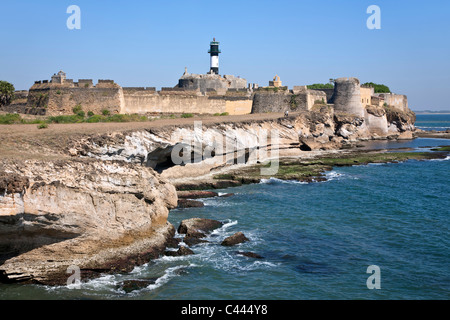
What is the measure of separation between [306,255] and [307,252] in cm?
29

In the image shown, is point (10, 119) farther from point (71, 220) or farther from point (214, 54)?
point (214, 54)

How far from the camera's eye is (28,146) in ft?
52.0

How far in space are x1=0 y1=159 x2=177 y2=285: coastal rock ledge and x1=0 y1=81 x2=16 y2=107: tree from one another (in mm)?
23692

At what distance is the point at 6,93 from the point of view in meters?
34.4

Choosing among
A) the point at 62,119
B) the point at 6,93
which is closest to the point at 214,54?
the point at 6,93

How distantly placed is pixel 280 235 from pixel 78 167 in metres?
7.46

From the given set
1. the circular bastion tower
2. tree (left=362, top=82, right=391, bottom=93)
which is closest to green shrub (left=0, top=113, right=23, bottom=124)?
the circular bastion tower

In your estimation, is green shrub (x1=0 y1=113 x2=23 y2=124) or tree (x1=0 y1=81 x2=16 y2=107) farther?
tree (x1=0 y1=81 x2=16 y2=107)

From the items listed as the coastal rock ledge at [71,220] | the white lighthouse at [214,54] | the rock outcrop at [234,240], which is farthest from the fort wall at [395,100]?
the coastal rock ledge at [71,220]

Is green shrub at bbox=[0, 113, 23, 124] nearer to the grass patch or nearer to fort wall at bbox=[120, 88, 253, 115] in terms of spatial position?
the grass patch

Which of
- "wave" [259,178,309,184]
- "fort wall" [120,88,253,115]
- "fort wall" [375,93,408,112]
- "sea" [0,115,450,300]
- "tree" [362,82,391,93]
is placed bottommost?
"sea" [0,115,450,300]

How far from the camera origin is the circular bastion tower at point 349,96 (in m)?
54.9

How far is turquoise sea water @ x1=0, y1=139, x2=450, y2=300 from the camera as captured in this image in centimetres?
1186

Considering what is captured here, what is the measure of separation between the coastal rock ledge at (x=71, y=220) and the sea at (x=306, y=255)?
58 centimetres
